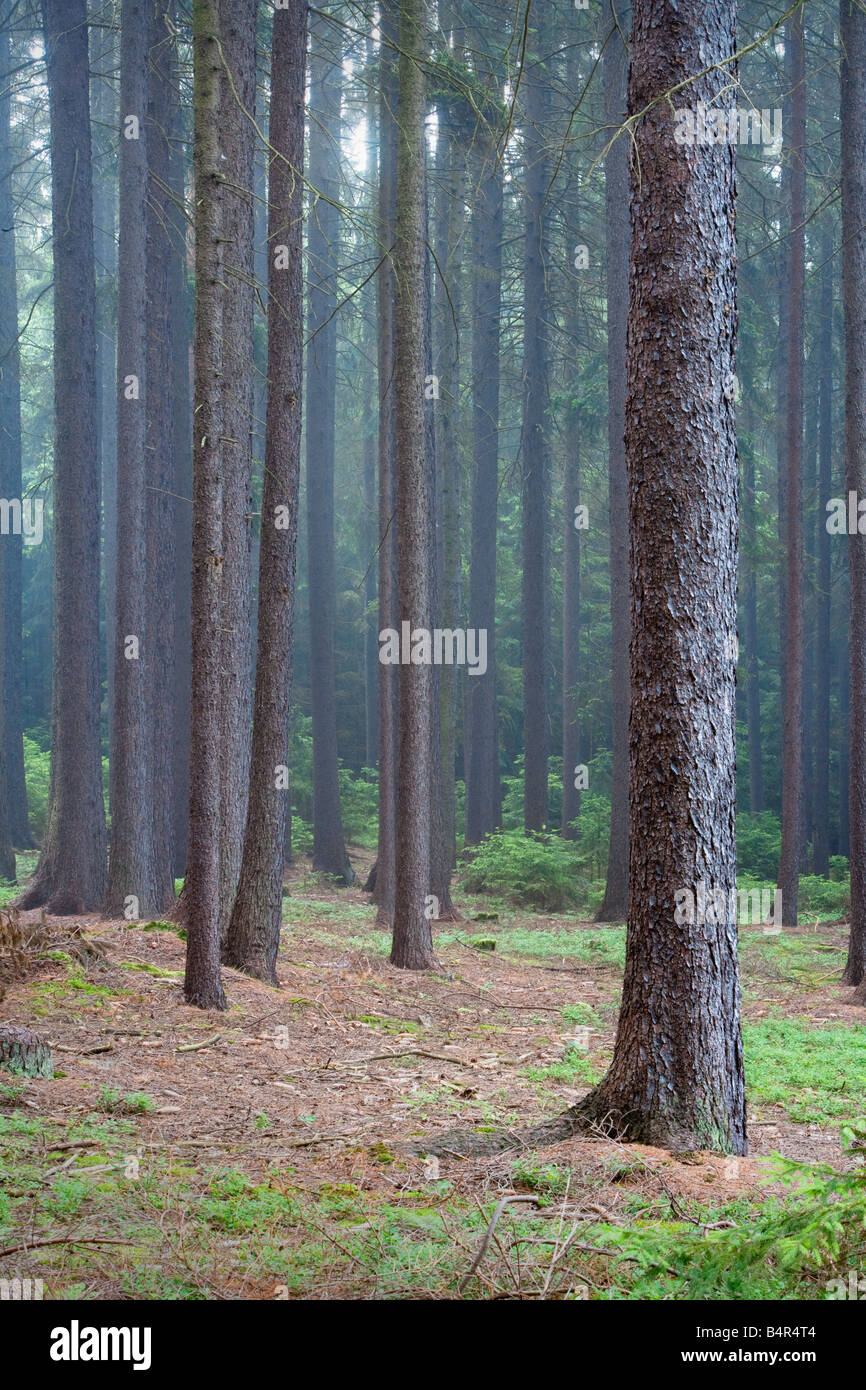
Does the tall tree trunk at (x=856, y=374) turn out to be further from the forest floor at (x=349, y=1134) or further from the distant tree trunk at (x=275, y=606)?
the distant tree trunk at (x=275, y=606)

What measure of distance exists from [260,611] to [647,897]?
5.68 m

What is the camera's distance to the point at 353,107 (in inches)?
976

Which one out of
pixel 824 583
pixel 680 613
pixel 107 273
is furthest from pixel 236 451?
pixel 824 583

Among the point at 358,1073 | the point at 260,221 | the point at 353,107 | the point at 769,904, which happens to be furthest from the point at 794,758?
the point at 260,221

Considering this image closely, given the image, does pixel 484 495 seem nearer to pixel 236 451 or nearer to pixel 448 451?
pixel 448 451

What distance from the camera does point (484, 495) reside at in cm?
2289

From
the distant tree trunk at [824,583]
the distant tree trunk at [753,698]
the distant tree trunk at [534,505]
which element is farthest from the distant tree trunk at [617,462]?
the distant tree trunk at [753,698]

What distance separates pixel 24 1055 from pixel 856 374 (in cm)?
1005

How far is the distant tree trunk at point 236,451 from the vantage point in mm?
9914

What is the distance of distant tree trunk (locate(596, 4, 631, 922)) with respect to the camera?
1620 centimetres

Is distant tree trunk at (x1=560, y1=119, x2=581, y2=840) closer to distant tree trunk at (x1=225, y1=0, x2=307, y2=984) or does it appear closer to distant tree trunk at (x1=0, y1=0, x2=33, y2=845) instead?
distant tree trunk at (x1=0, y1=0, x2=33, y2=845)

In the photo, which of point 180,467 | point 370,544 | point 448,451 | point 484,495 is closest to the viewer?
point 180,467

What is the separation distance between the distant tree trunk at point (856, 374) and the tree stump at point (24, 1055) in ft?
26.7

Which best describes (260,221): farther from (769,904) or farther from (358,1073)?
(358,1073)
